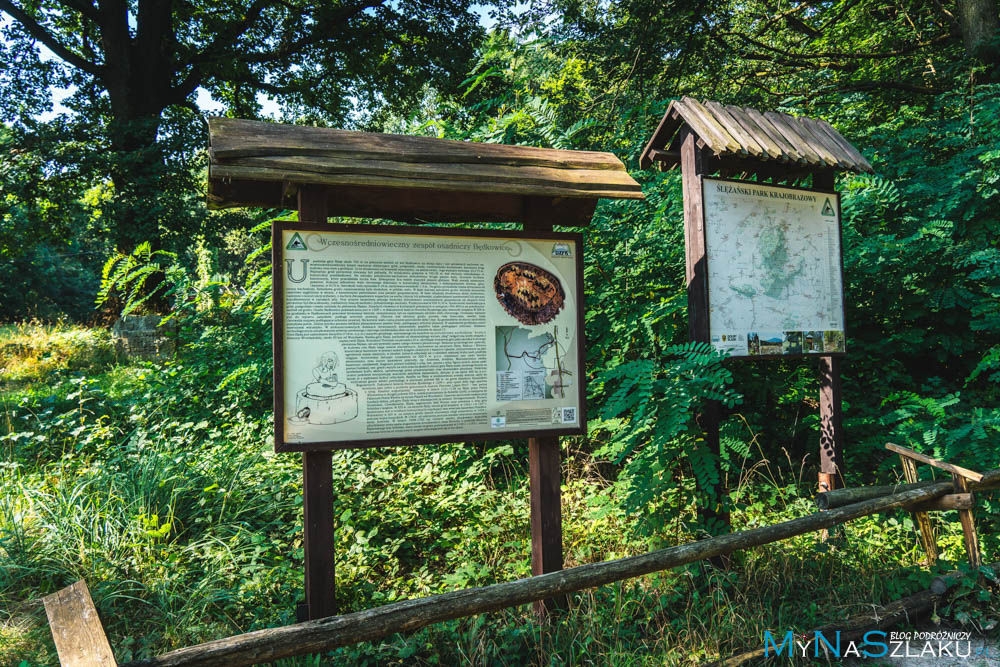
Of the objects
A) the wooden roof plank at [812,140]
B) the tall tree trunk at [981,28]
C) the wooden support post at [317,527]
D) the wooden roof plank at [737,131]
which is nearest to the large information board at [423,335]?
the wooden support post at [317,527]

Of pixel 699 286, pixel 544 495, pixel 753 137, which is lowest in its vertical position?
pixel 544 495

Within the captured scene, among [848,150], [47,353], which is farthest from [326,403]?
[47,353]

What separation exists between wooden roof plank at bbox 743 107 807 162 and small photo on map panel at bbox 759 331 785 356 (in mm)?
1135

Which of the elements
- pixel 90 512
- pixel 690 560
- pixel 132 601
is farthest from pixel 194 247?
pixel 690 560

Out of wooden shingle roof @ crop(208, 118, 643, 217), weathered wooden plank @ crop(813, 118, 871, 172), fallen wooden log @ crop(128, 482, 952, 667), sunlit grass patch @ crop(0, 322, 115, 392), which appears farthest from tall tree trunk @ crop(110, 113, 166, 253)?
weathered wooden plank @ crop(813, 118, 871, 172)

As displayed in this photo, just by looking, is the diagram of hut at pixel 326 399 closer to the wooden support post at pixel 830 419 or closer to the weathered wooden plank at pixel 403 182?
the weathered wooden plank at pixel 403 182

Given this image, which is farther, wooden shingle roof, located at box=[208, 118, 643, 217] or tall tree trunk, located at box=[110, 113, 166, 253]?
tall tree trunk, located at box=[110, 113, 166, 253]

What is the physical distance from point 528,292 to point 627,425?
4.22ft

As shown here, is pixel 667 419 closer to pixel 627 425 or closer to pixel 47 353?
pixel 627 425

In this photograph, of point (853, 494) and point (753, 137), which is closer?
point (853, 494)

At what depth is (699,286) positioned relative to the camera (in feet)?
11.9

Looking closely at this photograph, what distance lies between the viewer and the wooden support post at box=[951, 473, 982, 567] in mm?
3385

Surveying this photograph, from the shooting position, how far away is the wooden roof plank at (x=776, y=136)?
3793 mm

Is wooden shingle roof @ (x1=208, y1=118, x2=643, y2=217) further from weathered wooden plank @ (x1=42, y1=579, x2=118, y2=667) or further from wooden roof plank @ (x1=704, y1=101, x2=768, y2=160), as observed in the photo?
weathered wooden plank @ (x1=42, y1=579, x2=118, y2=667)
